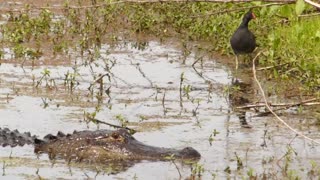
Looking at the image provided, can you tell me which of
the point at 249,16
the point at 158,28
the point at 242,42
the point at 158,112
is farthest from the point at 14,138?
the point at 158,28

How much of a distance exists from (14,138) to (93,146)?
67 cm

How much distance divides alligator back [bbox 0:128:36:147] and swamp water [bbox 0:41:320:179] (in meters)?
0.05

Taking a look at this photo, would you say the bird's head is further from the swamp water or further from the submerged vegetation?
the swamp water

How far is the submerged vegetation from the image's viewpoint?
1058 cm

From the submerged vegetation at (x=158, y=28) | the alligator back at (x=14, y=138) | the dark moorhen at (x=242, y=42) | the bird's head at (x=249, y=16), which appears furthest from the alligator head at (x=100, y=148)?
the bird's head at (x=249, y=16)

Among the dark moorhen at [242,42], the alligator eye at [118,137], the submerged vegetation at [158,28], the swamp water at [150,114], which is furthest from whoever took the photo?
the dark moorhen at [242,42]

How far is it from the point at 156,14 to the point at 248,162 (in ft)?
22.9

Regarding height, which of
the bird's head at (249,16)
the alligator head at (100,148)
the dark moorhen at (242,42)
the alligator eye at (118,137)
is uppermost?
the bird's head at (249,16)

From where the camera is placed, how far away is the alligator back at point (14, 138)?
7.41 m

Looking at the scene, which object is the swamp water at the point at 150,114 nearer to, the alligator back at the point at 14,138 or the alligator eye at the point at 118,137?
the alligator back at the point at 14,138

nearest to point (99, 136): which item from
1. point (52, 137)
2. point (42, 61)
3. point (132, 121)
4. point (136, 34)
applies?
point (52, 137)

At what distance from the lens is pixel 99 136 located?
7.38 meters

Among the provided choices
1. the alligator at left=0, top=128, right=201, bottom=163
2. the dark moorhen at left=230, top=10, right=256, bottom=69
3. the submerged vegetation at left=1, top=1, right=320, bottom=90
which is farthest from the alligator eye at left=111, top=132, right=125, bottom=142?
the dark moorhen at left=230, top=10, right=256, bottom=69

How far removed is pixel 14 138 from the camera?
7.44 m
